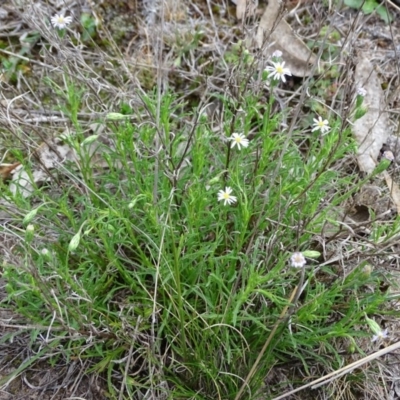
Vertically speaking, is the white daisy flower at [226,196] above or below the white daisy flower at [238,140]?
below

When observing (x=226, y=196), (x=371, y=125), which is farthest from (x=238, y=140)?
(x=371, y=125)

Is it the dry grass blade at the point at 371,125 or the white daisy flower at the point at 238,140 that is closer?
the white daisy flower at the point at 238,140

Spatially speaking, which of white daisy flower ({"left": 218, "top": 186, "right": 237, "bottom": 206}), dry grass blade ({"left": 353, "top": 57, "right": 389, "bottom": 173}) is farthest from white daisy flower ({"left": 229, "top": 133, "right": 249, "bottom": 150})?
→ dry grass blade ({"left": 353, "top": 57, "right": 389, "bottom": 173})

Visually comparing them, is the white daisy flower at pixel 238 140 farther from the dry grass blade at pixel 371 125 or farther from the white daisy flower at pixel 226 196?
the dry grass blade at pixel 371 125

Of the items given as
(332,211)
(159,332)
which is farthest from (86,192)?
(332,211)

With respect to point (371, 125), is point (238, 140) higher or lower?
higher

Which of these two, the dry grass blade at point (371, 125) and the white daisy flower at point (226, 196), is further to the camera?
the dry grass blade at point (371, 125)

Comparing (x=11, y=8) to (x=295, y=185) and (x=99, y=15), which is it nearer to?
(x=99, y=15)

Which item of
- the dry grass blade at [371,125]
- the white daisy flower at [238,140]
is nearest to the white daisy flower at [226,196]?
the white daisy flower at [238,140]

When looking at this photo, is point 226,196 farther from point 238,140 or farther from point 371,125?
point 371,125

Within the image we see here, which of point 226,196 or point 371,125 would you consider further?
point 371,125

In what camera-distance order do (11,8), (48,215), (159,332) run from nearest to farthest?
(159,332)
(48,215)
(11,8)
